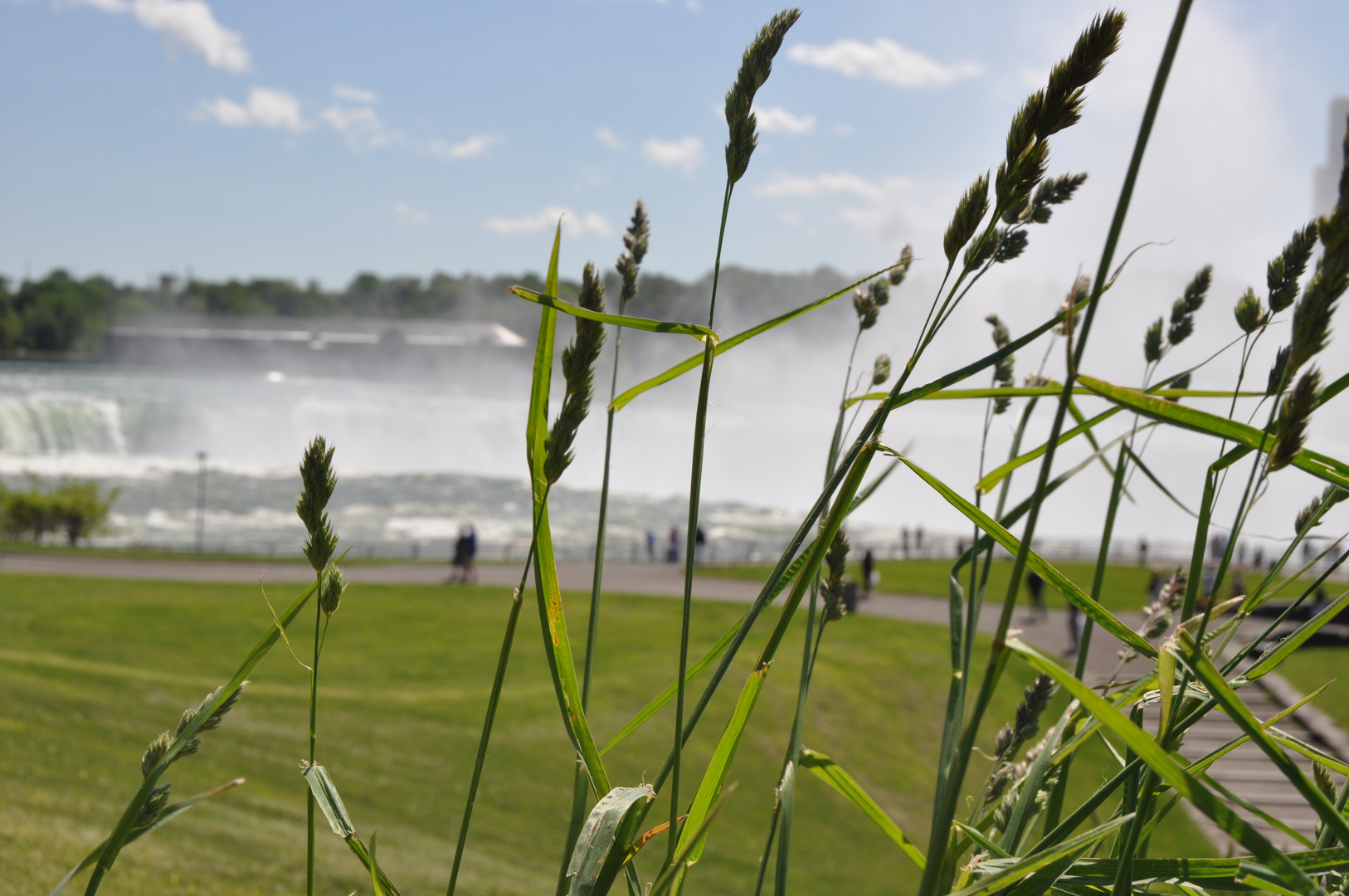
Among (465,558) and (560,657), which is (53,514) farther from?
(560,657)

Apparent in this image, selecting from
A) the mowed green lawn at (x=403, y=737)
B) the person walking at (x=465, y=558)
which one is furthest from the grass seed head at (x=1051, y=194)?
the person walking at (x=465, y=558)

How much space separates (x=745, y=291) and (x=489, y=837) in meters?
57.0

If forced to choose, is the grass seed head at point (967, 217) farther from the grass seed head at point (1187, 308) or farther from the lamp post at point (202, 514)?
the lamp post at point (202, 514)

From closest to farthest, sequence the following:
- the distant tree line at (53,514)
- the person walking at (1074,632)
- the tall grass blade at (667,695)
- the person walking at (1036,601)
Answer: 1. the tall grass blade at (667,695)
2. the person walking at (1074,632)
3. the person walking at (1036,601)
4. the distant tree line at (53,514)

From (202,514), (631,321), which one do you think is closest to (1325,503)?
(631,321)

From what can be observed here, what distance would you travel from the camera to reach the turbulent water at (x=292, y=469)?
129 ft

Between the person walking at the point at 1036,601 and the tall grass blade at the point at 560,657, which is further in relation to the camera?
the person walking at the point at 1036,601

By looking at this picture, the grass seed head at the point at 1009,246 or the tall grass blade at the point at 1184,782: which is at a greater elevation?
the grass seed head at the point at 1009,246

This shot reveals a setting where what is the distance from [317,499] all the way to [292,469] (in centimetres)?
5638

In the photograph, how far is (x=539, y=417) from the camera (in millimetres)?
784

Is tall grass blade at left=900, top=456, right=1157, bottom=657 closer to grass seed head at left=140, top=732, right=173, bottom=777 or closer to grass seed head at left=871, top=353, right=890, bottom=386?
grass seed head at left=871, top=353, right=890, bottom=386

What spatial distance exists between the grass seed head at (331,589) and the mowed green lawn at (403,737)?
4831 mm

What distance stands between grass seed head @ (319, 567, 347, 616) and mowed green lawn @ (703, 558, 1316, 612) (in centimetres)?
2825

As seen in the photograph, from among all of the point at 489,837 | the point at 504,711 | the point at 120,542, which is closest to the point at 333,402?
the point at 120,542
